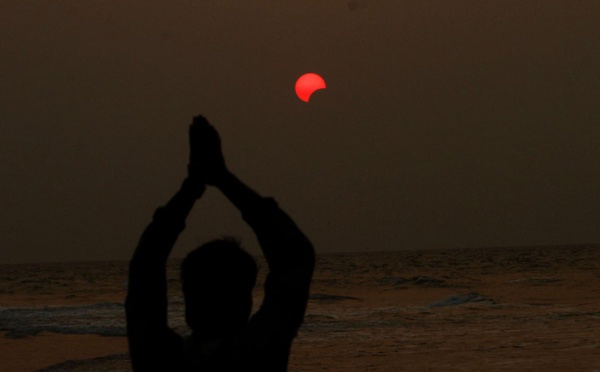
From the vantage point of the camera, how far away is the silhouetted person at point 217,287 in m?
1.76

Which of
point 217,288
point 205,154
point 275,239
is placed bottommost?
point 217,288

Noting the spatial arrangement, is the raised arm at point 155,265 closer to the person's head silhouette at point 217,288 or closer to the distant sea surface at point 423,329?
the person's head silhouette at point 217,288

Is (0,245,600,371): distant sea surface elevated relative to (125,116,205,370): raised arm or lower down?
lower down

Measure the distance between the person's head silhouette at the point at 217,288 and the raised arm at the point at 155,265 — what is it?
0.07 meters

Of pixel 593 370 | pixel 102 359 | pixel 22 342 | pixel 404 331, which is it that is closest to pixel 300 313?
pixel 593 370

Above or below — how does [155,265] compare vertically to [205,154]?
below

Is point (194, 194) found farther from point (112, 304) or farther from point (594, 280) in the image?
point (594, 280)

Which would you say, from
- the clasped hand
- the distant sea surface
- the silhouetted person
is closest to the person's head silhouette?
the silhouetted person

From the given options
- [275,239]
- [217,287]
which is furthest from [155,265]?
[275,239]

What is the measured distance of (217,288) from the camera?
1.88 m

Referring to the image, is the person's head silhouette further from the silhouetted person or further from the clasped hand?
the clasped hand

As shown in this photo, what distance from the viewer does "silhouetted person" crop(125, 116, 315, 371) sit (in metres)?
1.76

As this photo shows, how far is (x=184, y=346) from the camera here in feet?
5.98

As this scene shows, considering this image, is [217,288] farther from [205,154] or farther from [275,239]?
[205,154]
